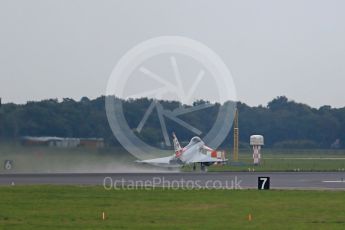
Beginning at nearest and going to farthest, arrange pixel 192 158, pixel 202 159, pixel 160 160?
pixel 160 160
pixel 202 159
pixel 192 158

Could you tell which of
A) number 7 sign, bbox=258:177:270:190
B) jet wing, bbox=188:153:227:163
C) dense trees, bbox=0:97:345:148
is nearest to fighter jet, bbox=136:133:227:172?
jet wing, bbox=188:153:227:163

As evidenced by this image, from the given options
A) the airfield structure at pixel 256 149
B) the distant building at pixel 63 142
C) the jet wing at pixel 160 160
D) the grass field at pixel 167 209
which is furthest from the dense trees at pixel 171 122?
the grass field at pixel 167 209

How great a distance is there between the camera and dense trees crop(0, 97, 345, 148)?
2662 inches

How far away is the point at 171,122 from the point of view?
106 m

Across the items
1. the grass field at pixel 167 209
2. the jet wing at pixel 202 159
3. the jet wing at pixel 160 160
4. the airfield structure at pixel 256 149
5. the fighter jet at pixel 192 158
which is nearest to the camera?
the grass field at pixel 167 209

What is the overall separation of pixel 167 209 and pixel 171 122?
2843 inches

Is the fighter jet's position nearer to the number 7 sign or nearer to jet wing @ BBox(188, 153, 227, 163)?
jet wing @ BBox(188, 153, 227, 163)

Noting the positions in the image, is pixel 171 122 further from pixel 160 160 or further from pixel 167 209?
pixel 167 209

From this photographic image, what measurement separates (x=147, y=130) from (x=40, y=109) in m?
19.8

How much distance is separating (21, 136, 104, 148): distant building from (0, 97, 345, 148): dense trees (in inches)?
23.9

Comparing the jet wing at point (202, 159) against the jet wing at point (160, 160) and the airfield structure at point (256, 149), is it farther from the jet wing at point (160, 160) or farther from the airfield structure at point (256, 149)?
the airfield structure at point (256, 149)

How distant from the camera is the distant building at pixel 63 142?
64.9 meters

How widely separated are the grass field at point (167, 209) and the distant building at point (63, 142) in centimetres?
1912

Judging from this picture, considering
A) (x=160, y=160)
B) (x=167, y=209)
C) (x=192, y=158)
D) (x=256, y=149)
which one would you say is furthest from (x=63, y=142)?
(x=167, y=209)
